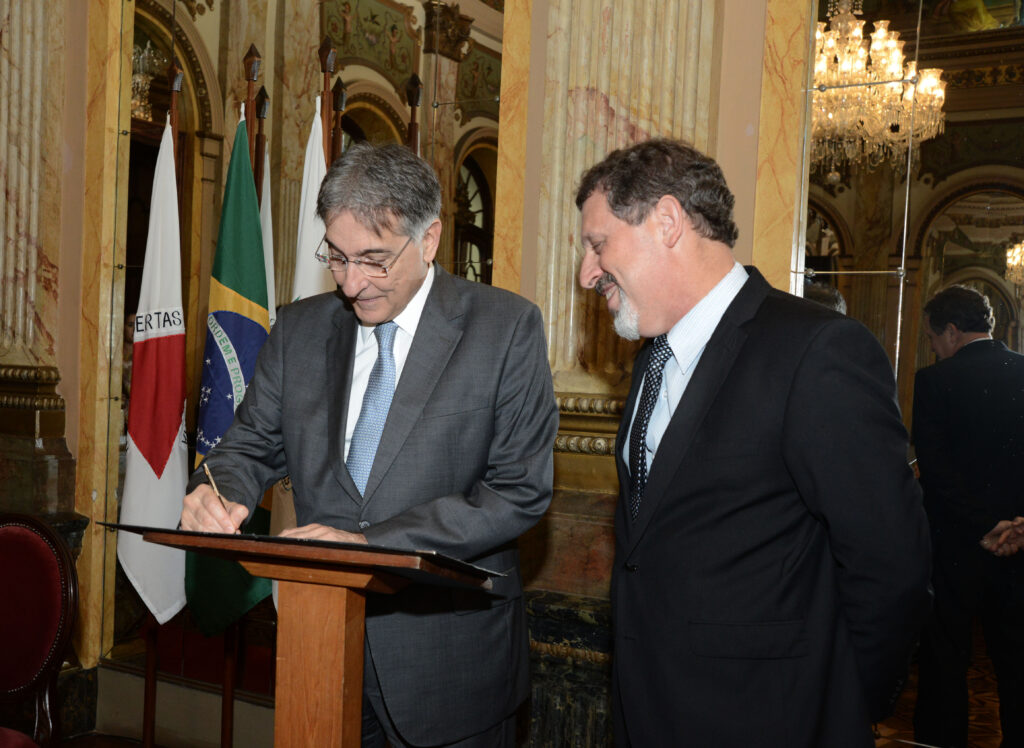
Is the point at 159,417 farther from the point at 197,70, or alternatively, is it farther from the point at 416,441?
the point at 416,441

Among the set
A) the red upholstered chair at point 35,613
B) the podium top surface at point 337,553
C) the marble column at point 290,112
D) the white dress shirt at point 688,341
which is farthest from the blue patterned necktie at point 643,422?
the marble column at point 290,112

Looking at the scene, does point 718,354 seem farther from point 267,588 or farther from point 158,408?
point 158,408

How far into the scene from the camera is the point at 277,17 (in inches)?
155

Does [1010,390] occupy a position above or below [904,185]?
below

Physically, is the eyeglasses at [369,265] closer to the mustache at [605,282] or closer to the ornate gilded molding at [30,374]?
the mustache at [605,282]

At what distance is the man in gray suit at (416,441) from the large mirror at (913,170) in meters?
1.10

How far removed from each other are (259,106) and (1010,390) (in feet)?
9.93

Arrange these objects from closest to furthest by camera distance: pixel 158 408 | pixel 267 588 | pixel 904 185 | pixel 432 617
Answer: pixel 432 617 < pixel 904 185 < pixel 267 588 < pixel 158 408

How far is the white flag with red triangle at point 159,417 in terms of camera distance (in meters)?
3.89

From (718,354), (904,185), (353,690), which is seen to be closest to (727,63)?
(904,185)

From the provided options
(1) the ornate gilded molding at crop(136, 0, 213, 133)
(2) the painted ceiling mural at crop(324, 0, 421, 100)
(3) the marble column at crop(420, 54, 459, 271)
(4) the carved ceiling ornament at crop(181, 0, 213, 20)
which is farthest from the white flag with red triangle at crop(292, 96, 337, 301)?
(4) the carved ceiling ornament at crop(181, 0, 213, 20)

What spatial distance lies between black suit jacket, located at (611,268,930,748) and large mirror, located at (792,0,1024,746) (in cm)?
111

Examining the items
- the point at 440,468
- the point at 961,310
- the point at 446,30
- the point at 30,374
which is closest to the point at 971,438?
the point at 961,310

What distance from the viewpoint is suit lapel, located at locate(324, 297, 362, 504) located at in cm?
197
